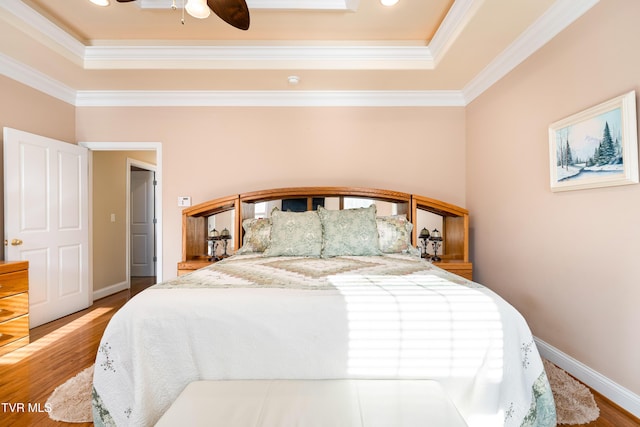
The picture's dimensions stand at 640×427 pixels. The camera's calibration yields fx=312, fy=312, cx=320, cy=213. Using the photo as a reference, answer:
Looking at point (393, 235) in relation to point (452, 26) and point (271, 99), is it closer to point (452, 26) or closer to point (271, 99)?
point (452, 26)

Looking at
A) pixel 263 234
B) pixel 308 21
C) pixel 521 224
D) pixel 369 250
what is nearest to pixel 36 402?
pixel 263 234

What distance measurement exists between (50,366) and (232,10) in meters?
2.76

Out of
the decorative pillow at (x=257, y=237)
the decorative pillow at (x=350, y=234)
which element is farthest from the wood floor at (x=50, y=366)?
the decorative pillow at (x=350, y=234)

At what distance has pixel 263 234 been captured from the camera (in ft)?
9.70

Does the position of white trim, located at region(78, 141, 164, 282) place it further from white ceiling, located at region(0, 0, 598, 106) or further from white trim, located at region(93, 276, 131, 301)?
white trim, located at region(93, 276, 131, 301)

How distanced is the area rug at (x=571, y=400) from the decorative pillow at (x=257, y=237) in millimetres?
2317

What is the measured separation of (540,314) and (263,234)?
2388mm

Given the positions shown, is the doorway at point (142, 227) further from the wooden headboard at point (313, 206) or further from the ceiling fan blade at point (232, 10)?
the ceiling fan blade at point (232, 10)

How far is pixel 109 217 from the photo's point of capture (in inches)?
171

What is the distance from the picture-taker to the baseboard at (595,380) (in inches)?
67.7

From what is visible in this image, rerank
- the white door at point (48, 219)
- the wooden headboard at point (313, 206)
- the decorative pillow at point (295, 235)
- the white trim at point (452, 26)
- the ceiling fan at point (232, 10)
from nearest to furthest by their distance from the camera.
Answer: the ceiling fan at point (232, 10) → the white trim at point (452, 26) → the decorative pillow at point (295, 235) → the white door at point (48, 219) → the wooden headboard at point (313, 206)

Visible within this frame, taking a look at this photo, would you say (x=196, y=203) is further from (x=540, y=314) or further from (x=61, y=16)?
(x=540, y=314)

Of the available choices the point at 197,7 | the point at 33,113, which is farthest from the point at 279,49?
the point at 33,113

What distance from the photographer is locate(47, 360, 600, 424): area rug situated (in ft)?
5.48
